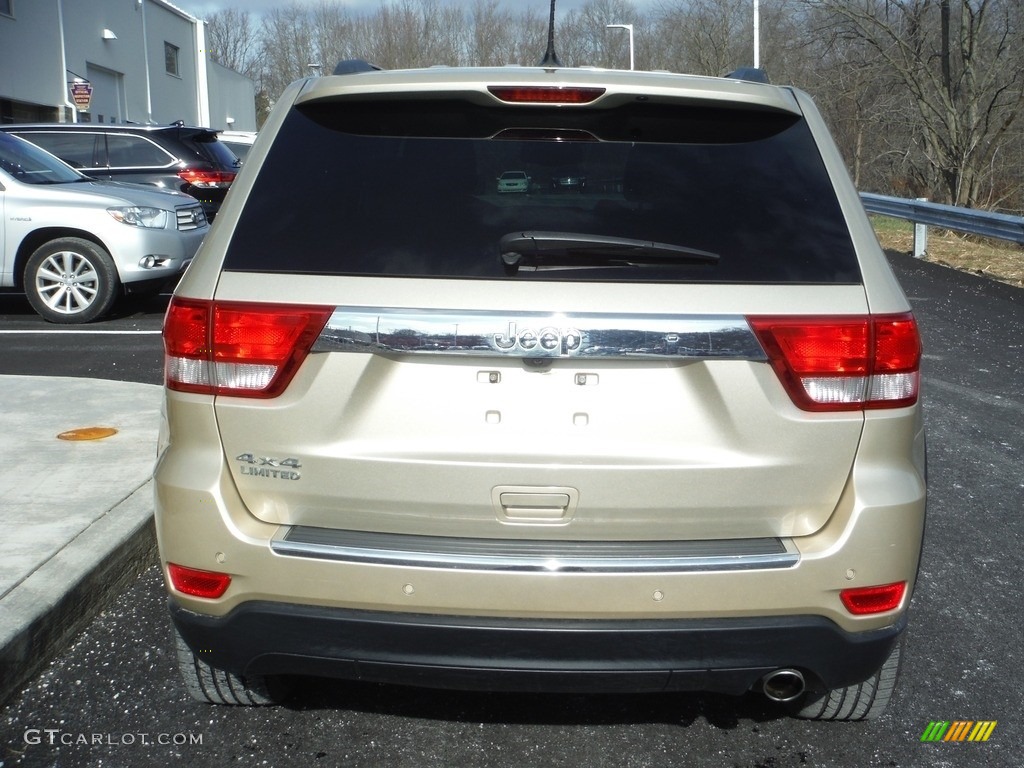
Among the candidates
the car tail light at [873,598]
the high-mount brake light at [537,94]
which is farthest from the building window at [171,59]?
the car tail light at [873,598]

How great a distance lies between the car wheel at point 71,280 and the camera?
10.4 metres

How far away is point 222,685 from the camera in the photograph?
3.10 meters

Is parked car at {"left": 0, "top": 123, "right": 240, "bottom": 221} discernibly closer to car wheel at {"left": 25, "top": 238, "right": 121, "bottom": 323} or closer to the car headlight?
the car headlight

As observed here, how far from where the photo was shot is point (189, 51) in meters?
48.7

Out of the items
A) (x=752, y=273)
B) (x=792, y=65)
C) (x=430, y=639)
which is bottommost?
(x=430, y=639)

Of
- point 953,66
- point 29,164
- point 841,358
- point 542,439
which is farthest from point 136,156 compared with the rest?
point 953,66

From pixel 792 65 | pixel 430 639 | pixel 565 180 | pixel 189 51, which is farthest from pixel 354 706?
pixel 189 51

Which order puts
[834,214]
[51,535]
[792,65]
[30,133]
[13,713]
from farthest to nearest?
[792,65] → [30,133] → [51,535] → [13,713] → [834,214]

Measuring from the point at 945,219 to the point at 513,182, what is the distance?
13.6 meters

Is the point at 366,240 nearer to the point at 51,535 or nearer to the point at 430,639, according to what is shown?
the point at 430,639

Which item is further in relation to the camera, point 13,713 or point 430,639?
point 13,713

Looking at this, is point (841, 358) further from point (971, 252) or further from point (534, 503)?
point (971, 252)

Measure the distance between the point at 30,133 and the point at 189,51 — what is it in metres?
38.0

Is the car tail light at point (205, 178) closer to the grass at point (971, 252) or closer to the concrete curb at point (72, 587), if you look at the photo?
the grass at point (971, 252)
